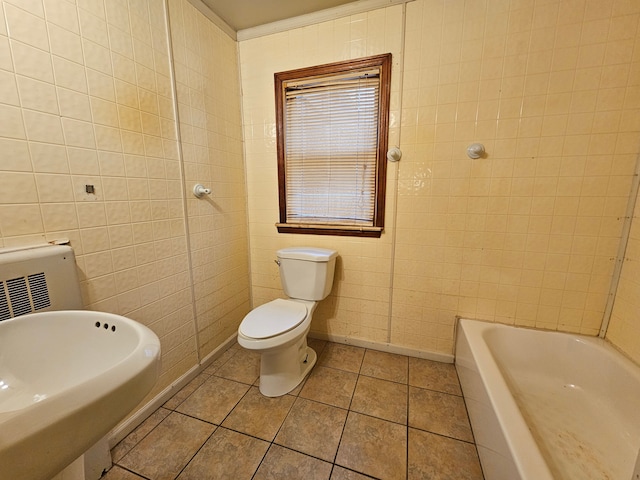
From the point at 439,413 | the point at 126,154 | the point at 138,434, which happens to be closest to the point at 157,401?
the point at 138,434

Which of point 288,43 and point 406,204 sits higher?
point 288,43

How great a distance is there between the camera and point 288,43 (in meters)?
1.77

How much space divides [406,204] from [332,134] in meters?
0.68

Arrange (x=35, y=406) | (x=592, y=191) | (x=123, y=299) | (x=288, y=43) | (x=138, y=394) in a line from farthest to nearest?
(x=288, y=43), (x=592, y=191), (x=123, y=299), (x=138, y=394), (x=35, y=406)

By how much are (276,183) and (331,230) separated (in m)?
0.54

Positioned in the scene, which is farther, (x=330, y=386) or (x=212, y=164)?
(x=212, y=164)

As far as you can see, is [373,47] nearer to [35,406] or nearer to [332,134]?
[332,134]

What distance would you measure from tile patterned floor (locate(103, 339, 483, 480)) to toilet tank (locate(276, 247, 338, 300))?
0.51 m

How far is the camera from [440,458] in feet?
3.80

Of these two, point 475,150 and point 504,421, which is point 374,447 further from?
point 475,150

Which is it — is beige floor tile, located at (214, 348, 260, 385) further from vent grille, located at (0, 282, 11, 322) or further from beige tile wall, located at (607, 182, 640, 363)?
beige tile wall, located at (607, 182, 640, 363)

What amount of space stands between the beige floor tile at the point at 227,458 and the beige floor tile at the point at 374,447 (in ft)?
1.21

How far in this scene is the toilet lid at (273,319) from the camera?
1.39 m

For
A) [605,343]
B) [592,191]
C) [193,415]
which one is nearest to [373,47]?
[592,191]
